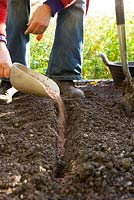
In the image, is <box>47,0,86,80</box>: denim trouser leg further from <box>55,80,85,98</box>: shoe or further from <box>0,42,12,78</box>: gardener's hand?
<box>0,42,12,78</box>: gardener's hand

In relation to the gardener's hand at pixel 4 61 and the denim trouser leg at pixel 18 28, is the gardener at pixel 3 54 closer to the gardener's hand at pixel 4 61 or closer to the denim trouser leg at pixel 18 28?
the gardener's hand at pixel 4 61

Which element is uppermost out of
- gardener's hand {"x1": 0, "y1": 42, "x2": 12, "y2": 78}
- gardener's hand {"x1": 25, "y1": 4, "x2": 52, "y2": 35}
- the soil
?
gardener's hand {"x1": 25, "y1": 4, "x2": 52, "y2": 35}

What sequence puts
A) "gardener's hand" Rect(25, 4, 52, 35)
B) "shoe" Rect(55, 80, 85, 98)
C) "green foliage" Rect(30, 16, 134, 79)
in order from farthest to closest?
"green foliage" Rect(30, 16, 134, 79) < "shoe" Rect(55, 80, 85, 98) < "gardener's hand" Rect(25, 4, 52, 35)

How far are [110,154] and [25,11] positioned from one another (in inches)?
55.8

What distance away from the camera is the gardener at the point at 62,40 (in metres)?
2.45

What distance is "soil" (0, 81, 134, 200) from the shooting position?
115cm

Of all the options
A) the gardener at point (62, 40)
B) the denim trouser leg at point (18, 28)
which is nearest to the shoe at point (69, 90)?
the gardener at point (62, 40)

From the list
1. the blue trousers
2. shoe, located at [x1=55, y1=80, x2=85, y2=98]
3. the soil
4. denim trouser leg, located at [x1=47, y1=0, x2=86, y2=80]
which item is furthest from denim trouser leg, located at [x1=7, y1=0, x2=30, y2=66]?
the soil

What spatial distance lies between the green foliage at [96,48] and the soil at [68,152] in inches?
62.3

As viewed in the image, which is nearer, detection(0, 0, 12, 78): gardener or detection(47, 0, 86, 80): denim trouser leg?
detection(0, 0, 12, 78): gardener

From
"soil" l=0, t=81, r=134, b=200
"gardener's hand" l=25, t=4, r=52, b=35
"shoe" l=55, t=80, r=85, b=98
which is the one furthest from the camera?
"shoe" l=55, t=80, r=85, b=98

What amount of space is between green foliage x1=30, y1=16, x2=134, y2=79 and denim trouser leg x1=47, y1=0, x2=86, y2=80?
1.06 meters

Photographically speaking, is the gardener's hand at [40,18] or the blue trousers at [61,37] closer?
the gardener's hand at [40,18]

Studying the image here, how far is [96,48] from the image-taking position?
4164 mm
